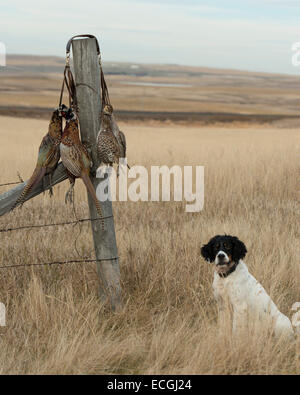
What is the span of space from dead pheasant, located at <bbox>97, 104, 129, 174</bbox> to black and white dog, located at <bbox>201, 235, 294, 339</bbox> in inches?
40.1

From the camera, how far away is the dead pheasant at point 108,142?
397 cm

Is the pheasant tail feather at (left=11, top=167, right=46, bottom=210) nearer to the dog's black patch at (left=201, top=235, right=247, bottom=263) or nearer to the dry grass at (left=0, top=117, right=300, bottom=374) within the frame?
the dry grass at (left=0, top=117, right=300, bottom=374)

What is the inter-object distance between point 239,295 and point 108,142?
1467 millimetres

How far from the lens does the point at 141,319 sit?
4340 mm

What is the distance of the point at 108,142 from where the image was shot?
3.97 metres

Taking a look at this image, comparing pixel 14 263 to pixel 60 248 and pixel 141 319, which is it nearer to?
pixel 60 248

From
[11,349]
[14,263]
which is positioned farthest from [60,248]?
[11,349]

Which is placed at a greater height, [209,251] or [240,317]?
[209,251]

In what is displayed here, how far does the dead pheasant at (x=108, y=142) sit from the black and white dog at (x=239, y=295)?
3.34 ft
